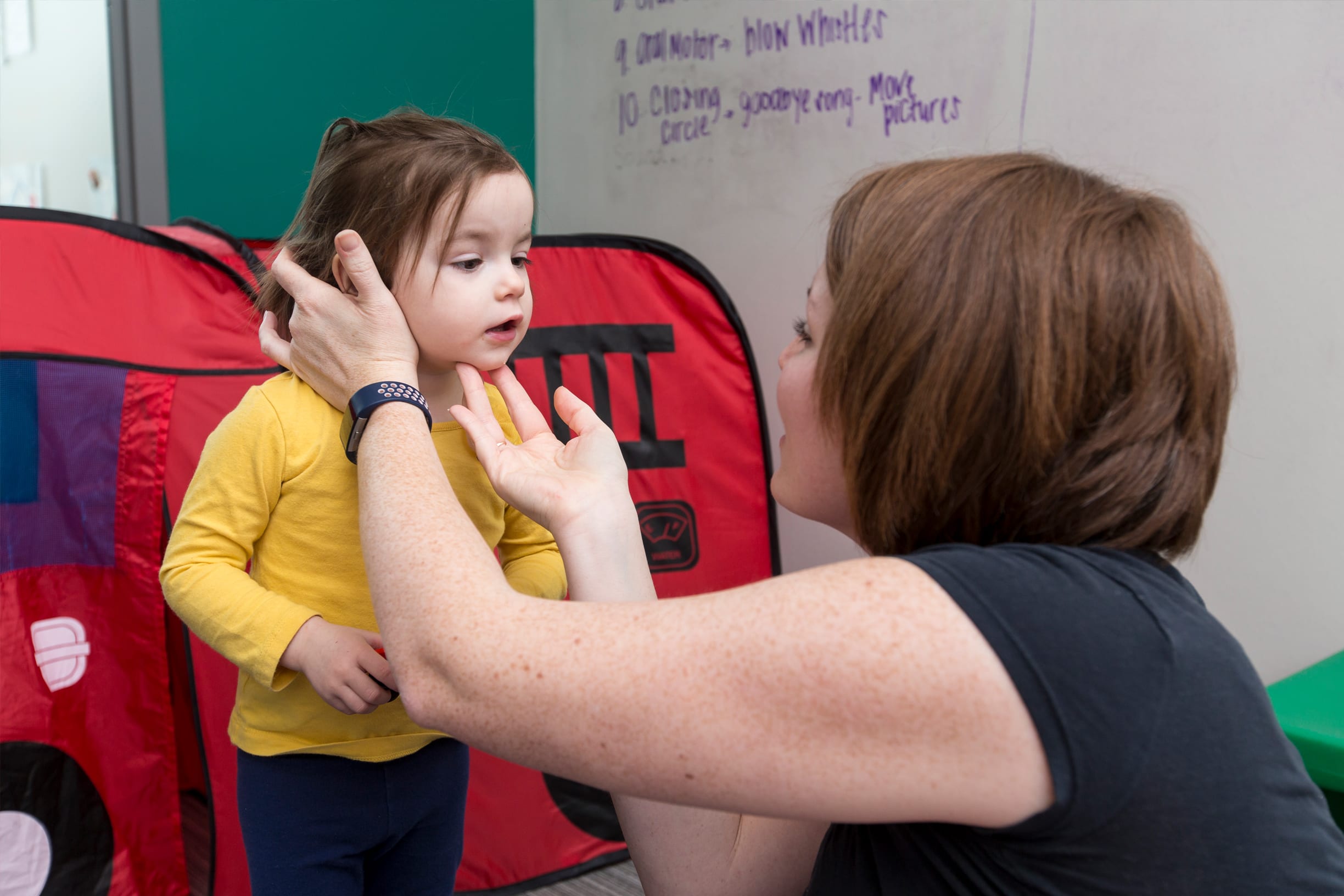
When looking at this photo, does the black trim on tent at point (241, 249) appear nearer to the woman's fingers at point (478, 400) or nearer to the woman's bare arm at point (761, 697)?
the woman's fingers at point (478, 400)

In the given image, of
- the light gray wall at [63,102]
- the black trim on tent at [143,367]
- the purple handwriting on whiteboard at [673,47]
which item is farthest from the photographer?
the purple handwriting on whiteboard at [673,47]

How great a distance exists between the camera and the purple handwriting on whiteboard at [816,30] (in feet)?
5.39

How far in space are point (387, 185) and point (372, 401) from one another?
21 cm

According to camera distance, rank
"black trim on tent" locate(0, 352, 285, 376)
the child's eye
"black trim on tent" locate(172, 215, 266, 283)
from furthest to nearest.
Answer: "black trim on tent" locate(172, 215, 266, 283)
"black trim on tent" locate(0, 352, 285, 376)
the child's eye

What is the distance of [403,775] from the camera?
2.85 ft

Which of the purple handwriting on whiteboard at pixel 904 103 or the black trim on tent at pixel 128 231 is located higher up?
the purple handwriting on whiteboard at pixel 904 103

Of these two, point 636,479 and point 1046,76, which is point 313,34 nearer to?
point 636,479

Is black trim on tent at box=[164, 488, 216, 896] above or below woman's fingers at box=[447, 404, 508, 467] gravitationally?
below

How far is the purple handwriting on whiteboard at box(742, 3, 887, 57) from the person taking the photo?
1.64 meters

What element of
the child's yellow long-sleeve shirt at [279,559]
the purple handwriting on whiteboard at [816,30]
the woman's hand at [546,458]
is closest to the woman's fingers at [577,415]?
the woman's hand at [546,458]

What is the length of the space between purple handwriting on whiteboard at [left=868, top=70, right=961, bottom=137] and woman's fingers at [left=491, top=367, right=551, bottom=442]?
989mm

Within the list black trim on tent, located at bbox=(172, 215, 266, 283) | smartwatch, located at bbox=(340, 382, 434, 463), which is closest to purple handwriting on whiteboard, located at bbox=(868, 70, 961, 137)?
black trim on tent, located at bbox=(172, 215, 266, 283)

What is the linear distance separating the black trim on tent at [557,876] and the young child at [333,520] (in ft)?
1.98

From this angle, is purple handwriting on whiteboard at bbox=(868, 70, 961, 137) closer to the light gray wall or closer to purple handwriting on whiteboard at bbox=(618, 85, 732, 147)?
purple handwriting on whiteboard at bbox=(618, 85, 732, 147)
